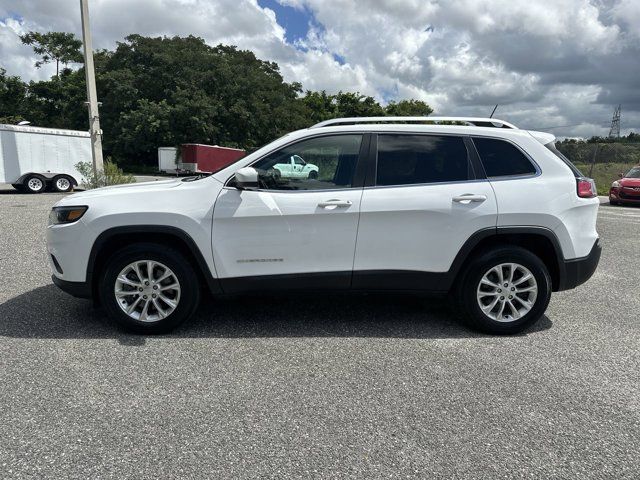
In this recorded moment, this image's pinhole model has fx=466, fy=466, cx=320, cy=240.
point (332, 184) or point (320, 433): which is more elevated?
point (332, 184)

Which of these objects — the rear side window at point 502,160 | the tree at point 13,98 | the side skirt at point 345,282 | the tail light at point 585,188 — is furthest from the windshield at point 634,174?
the tree at point 13,98

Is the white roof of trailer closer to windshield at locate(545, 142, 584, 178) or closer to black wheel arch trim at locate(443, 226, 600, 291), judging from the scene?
black wheel arch trim at locate(443, 226, 600, 291)

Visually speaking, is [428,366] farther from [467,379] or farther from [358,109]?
[358,109]

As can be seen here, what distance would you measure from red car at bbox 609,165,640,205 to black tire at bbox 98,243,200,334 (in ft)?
56.8

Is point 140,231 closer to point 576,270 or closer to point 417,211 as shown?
point 417,211

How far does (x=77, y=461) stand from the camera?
235 centimetres

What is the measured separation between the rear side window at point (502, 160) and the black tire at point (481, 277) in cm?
66

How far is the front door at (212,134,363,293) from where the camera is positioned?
3820 mm

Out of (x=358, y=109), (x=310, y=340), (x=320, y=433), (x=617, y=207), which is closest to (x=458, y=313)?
(x=310, y=340)

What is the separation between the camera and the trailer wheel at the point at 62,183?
58.6 feet

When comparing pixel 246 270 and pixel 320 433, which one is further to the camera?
pixel 246 270

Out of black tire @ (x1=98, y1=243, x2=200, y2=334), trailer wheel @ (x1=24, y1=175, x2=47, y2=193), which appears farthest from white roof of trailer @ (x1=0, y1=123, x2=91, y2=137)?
black tire @ (x1=98, y1=243, x2=200, y2=334)

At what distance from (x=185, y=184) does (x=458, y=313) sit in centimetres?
287

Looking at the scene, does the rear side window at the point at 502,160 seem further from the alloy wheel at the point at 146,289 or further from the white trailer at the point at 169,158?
the white trailer at the point at 169,158
